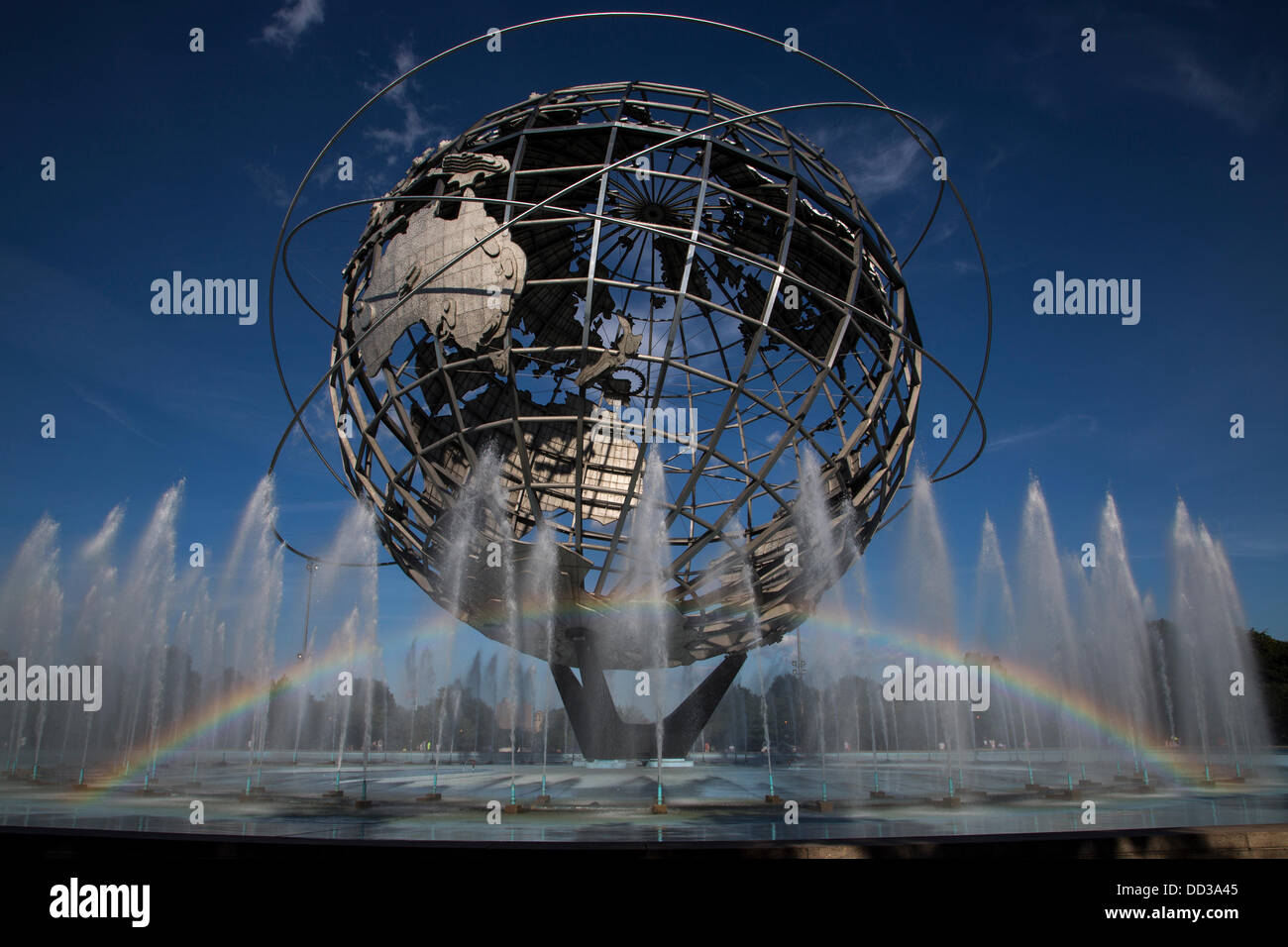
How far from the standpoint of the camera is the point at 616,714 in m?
13.5

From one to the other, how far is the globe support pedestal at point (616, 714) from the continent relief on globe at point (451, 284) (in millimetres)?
5592

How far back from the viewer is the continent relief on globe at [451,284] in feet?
35.4

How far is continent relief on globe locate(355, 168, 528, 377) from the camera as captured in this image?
1078cm

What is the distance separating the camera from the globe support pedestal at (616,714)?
13.3m

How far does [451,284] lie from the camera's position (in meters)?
11.0

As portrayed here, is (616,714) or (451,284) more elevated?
(451,284)

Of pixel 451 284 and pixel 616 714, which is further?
pixel 616 714

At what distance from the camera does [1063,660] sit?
52.7ft

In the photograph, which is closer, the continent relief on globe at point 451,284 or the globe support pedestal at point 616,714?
the continent relief on globe at point 451,284

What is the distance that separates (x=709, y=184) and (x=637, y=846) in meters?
9.01

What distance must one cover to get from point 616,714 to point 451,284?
7783mm

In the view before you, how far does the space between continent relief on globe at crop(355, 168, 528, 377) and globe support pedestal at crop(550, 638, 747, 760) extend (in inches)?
220

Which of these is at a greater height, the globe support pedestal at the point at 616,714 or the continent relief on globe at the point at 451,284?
the continent relief on globe at the point at 451,284
